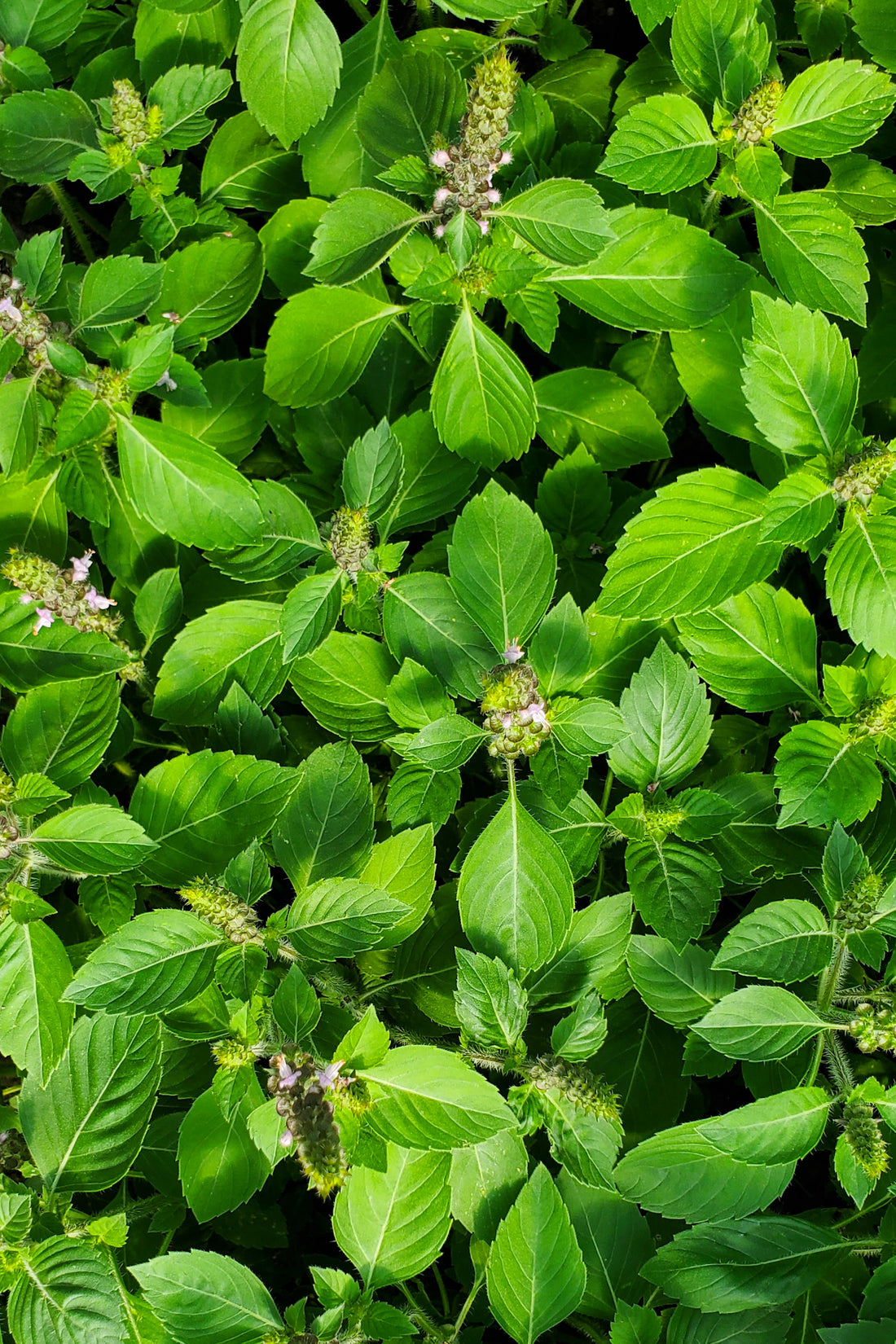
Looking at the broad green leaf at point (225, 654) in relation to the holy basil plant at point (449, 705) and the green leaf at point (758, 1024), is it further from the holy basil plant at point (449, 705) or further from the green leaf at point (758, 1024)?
the green leaf at point (758, 1024)

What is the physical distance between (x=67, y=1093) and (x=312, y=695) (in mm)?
1146

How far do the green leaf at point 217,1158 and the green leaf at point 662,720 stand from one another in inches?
46.9

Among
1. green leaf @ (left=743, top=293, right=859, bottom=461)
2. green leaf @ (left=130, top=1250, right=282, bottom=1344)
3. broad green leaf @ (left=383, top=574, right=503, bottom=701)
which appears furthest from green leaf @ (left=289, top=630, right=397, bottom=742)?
green leaf @ (left=130, top=1250, right=282, bottom=1344)

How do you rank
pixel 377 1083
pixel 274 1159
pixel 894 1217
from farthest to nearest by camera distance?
pixel 894 1217
pixel 377 1083
pixel 274 1159

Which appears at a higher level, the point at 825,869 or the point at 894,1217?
the point at 825,869

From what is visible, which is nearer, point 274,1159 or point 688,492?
point 274,1159

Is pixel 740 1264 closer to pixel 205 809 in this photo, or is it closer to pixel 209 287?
pixel 205 809

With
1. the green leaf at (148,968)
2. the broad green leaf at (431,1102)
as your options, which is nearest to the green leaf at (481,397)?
the green leaf at (148,968)

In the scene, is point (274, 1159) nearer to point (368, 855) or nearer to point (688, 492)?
point (368, 855)

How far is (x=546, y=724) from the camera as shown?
2.27 meters

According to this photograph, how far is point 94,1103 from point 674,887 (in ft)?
4.90

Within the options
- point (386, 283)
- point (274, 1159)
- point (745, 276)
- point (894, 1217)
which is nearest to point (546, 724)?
point (274, 1159)

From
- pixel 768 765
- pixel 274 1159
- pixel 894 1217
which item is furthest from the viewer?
pixel 768 765

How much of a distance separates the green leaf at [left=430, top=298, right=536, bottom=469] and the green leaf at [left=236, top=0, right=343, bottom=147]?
29.0 inches
